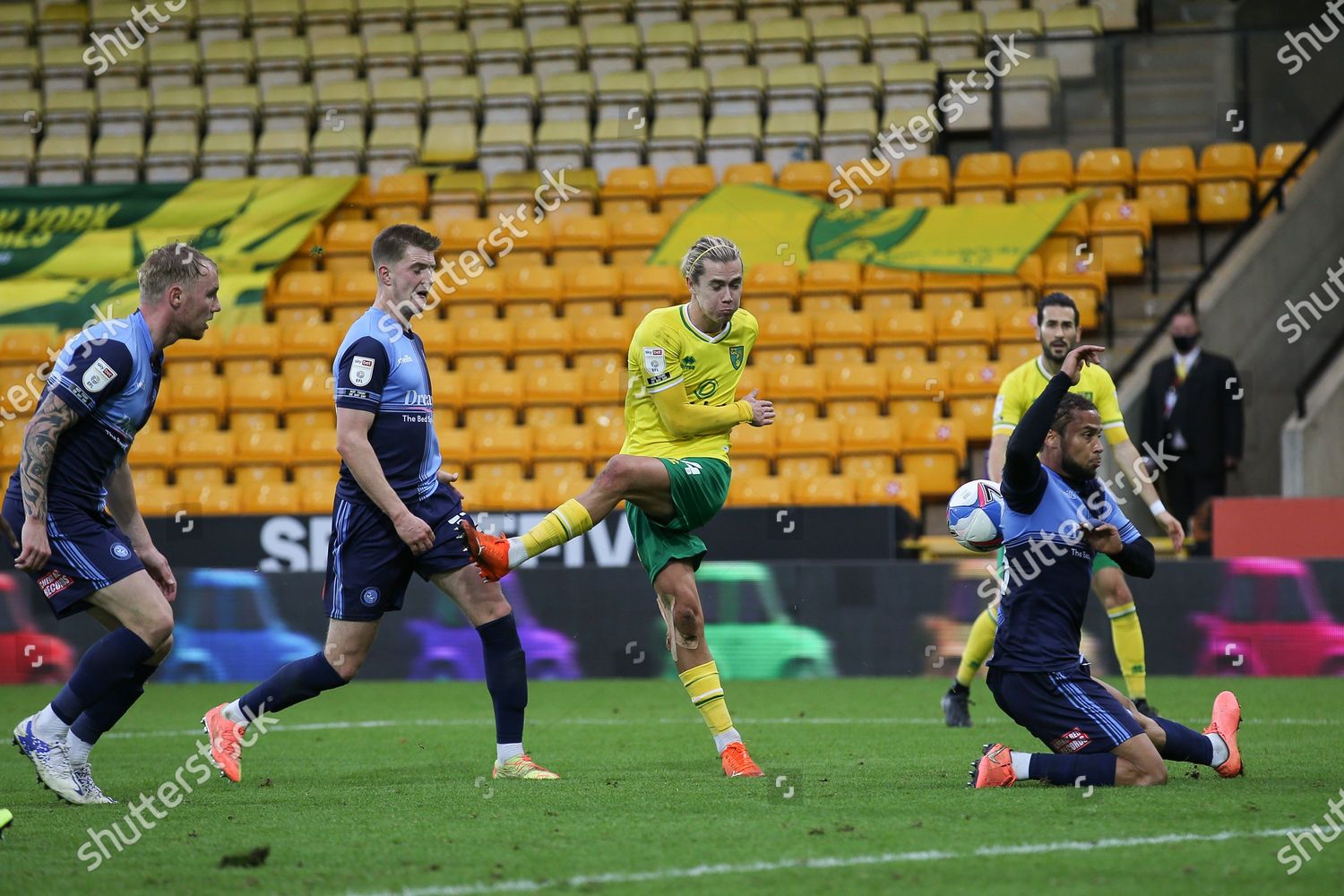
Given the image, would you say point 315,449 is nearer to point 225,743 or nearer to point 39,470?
point 225,743

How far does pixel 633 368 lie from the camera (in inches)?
271

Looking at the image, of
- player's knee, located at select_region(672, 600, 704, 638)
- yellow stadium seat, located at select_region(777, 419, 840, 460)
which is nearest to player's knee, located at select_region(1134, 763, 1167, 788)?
player's knee, located at select_region(672, 600, 704, 638)

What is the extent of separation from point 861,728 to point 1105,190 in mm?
10312

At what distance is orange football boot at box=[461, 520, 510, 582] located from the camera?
630cm

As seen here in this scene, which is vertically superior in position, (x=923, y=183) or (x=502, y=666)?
(x=923, y=183)

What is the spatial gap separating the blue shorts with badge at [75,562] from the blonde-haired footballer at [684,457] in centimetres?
141

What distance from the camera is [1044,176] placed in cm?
1742

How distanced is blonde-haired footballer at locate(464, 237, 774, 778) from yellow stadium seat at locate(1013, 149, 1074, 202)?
1119cm

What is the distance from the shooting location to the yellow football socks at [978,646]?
8266mm

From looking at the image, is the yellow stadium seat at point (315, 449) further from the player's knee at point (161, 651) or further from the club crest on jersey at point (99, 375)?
the club crest on jersey at point (99, 375)

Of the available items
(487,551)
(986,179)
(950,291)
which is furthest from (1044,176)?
(487,551)

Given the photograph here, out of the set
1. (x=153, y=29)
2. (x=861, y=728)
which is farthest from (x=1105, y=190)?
(x=153, y=29)

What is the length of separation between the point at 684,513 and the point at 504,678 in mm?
1007

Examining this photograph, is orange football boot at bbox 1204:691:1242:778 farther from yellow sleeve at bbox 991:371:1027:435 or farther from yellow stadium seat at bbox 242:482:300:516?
yellow stadium seat at bbox 242:482:300:516
